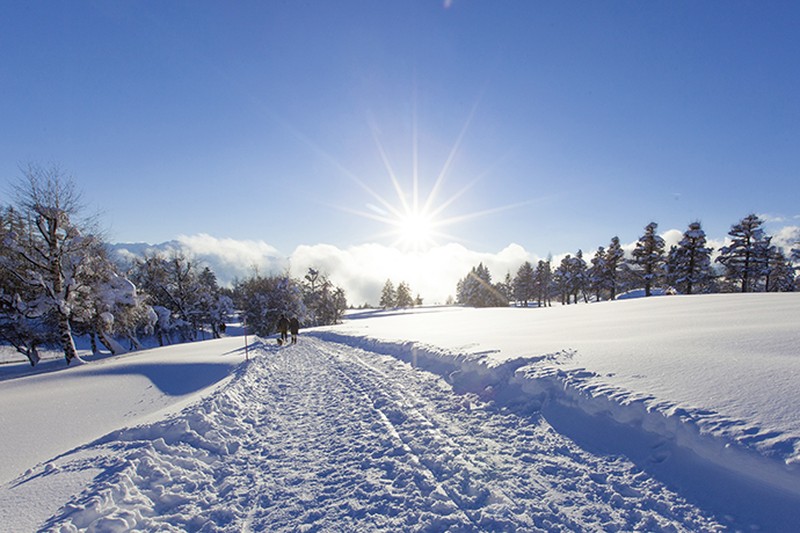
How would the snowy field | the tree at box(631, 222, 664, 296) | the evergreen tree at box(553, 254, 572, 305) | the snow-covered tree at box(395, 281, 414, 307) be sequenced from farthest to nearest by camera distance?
the snow-covered tree at box(395, 281, 414, 307)
the evergreen tree at box(553, 254, 572, 305)
the tree at box(631, 222, 664, 296)
the snowy field

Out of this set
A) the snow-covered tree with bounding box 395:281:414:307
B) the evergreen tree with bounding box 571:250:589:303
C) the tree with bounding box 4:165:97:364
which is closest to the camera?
the tree with bounding box 4:165:97:364

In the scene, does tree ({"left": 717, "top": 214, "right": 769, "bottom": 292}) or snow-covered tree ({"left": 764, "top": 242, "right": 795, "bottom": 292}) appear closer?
tree ({"left": 717, "top": 214, "right": 769, "bottom": 292})

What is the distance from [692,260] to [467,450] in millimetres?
45419

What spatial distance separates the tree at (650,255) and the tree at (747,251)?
6011 mm

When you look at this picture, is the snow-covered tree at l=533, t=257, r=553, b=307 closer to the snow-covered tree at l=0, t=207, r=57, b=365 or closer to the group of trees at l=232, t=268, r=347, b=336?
the group of trees at l=232, t=268, r=347, b=336

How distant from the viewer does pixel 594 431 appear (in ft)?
15.7

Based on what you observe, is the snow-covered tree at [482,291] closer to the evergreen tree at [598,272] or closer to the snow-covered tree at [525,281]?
the snow-covered tree at [525,281]

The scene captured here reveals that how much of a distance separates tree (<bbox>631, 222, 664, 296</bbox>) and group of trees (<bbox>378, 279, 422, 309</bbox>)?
6389cm

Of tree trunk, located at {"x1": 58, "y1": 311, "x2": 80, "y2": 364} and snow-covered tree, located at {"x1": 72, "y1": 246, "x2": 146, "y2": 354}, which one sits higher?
snow-covered tree, located at {"x1": 72, "y1": 246, "x2": 146, "y2": 354}

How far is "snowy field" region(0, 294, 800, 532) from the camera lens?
129 inches

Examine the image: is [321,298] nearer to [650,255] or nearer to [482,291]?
[482,291]

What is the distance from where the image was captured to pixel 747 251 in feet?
115

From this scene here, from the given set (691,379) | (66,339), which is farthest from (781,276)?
(66,339)

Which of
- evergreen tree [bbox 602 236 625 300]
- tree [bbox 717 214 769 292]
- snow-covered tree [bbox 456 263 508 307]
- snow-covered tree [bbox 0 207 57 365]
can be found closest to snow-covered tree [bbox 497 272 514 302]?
snow-covered tree [bbox 456 263 508 307]
